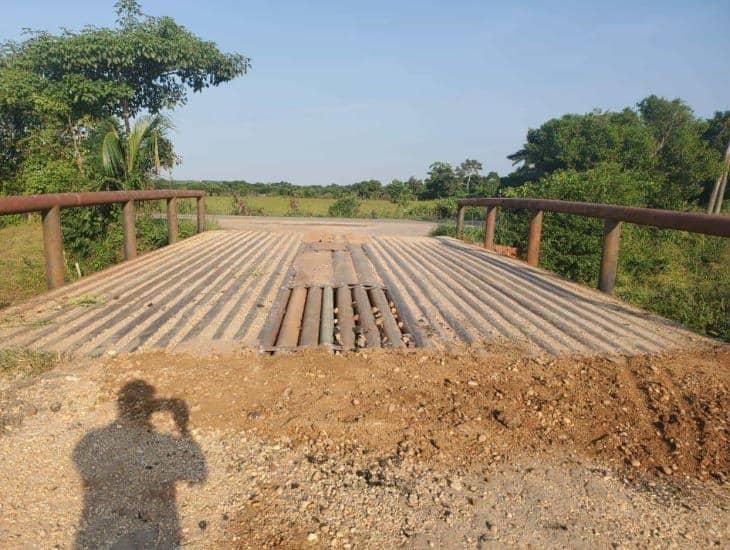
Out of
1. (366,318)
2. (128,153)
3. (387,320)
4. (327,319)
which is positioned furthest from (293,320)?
(128,153)

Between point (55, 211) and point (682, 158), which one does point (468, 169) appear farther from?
point (55, 211)

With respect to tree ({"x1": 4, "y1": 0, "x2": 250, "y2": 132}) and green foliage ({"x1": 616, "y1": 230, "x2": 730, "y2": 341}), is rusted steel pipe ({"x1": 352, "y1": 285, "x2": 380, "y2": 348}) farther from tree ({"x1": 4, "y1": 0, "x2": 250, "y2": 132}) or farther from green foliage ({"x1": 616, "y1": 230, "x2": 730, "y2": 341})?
tree ({"x1": 4, "y1": 0, "x2": 250, "y2": 132})

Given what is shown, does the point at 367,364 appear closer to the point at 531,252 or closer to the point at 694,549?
the point at 694,549

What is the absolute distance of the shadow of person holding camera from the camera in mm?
1423

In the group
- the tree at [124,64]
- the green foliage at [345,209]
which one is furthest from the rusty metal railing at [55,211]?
the green foliage at [345,209]

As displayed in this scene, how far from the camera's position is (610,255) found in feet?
13.8

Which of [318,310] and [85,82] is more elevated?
[85,82]

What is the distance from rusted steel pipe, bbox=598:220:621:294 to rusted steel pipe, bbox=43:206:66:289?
4381 mm

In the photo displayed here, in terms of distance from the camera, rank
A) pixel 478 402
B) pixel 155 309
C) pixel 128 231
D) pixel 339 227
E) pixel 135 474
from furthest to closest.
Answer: pixel 339 227
pixel 128 231
pixel 155 309
pixel 478 402
pixel 135 474

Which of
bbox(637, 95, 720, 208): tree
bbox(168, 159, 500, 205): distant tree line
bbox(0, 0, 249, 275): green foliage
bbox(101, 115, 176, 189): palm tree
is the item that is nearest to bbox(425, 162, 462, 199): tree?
bbox(168, 159, 500, 205): distant tree line

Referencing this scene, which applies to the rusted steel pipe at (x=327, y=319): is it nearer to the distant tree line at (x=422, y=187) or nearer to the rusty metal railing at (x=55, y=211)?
the rusty metal railing at (x=55, y=211)

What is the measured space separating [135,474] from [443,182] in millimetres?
40124

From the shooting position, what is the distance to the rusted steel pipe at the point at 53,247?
3799 mm

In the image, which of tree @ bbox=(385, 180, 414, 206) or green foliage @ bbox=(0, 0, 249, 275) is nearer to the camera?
green foliage @ bbox=(0, 0, 249, 275)
